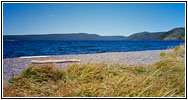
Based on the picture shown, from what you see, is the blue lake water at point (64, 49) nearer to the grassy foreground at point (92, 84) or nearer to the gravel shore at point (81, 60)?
the gravel shore at point (81, 60)

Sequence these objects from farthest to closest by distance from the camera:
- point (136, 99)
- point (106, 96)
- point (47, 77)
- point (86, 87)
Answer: point (47, 77) → point (86, 87) → point (106, 96) → point (136, 99)

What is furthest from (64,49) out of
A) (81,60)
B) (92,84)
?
(92,84)

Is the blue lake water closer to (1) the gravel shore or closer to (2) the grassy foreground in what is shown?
(1) the gravel shore

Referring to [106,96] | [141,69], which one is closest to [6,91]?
[106,96]

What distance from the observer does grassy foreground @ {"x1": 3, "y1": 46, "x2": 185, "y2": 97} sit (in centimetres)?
388

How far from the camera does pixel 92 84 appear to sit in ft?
13.8

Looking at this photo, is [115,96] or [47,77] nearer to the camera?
[115,96]

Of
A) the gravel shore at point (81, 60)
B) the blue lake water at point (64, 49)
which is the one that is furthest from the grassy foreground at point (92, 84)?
the blue lake water at point (64, 49)

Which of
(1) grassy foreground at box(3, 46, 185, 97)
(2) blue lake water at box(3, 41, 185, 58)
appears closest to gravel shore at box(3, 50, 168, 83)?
(1) grassy foreground at box(3, 46, 185, 97)

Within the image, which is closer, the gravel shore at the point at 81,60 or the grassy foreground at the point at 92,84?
the grassy foreground at the point at 92,84

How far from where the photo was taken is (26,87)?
15.1 feet

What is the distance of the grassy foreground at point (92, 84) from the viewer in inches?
153

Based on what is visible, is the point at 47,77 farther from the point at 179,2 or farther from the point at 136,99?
the point at 179,2

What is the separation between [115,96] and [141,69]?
2.59 meters
